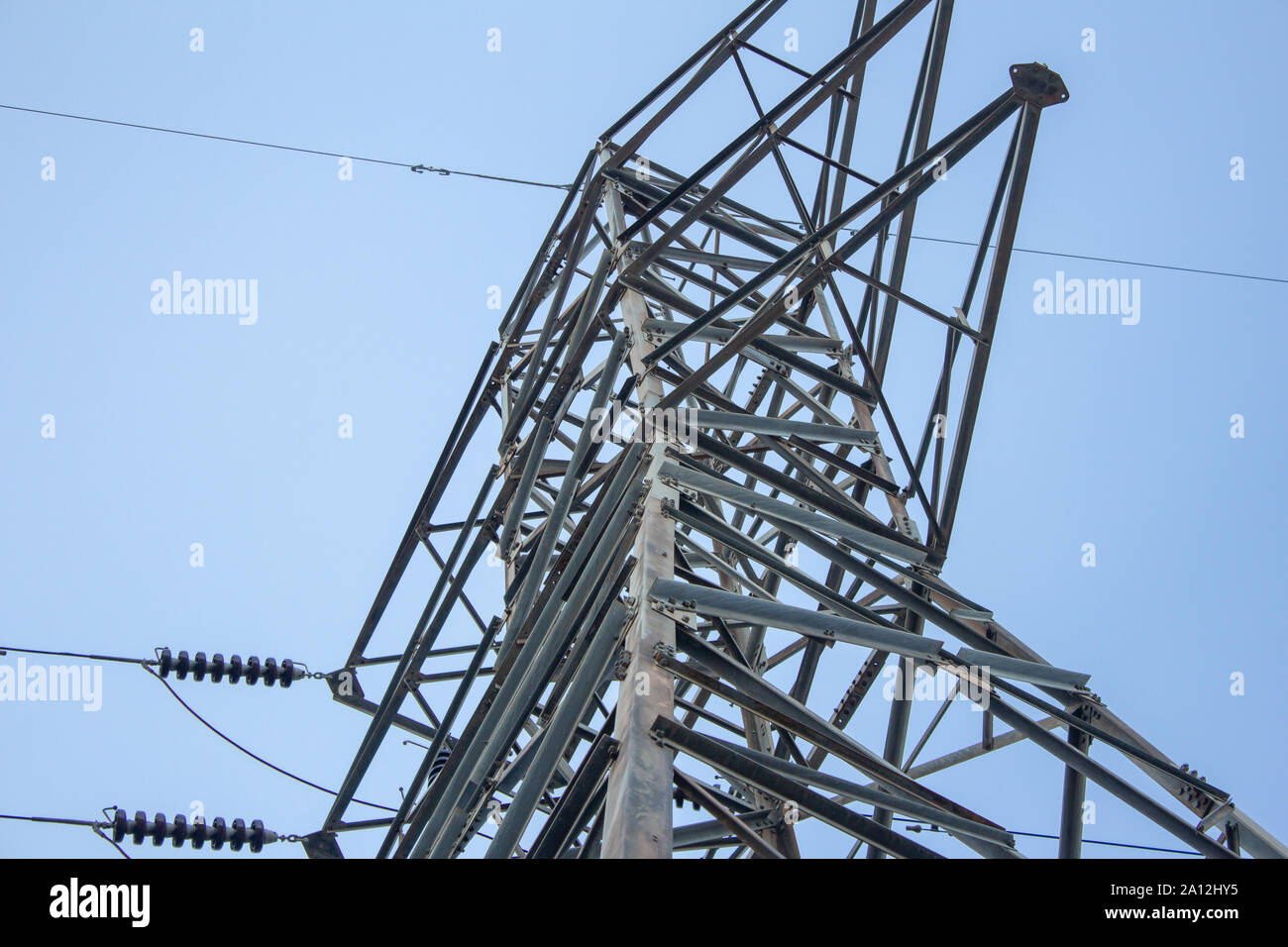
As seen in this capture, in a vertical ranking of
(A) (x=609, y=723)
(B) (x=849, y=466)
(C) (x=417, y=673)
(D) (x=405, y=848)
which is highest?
(B) (x=849, y=466)

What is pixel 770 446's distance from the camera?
868 cm

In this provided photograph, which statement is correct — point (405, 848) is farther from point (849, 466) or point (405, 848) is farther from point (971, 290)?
point (971, 290)

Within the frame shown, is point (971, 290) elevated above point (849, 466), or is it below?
above

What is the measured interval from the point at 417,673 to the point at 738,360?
13.1 ft

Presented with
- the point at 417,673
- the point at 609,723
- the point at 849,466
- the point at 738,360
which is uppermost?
the point at 738,360

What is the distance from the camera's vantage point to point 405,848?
7.57 m
